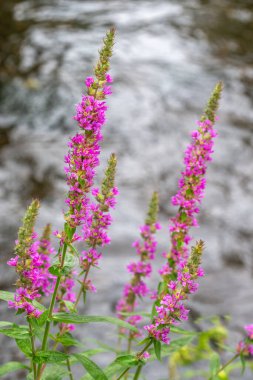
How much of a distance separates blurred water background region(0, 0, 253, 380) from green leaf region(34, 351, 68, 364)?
351cm

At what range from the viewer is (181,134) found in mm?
11438

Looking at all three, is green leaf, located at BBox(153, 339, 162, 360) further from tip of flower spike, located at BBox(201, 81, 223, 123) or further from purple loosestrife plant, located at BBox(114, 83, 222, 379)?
tip of flower spike, located at BBox(201, 81, 223, 123)

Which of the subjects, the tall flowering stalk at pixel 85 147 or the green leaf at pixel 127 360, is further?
the green leaf at pixel 127 360

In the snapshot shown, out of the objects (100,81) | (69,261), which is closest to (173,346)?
(69,261)

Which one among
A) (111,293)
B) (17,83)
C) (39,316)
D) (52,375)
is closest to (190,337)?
(52,375)

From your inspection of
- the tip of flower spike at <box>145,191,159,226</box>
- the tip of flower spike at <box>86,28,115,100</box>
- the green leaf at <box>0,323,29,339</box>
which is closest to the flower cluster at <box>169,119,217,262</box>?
the tip of flower spike at <box>145,191,159,226</box>

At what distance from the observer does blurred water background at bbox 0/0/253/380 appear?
827 centimetres

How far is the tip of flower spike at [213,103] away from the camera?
325 cm

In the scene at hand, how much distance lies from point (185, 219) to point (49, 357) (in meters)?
1.19

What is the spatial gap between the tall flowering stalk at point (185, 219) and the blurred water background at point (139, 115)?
3140 mm

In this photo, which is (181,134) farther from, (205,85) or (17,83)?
(17,83)

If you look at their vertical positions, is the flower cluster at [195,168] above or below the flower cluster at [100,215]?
above

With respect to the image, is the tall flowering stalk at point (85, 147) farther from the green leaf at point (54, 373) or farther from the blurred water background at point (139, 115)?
the blurred water background at point (139, 115)

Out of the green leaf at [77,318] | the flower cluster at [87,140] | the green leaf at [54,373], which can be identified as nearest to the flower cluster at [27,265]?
the green leaf at [77,318]
